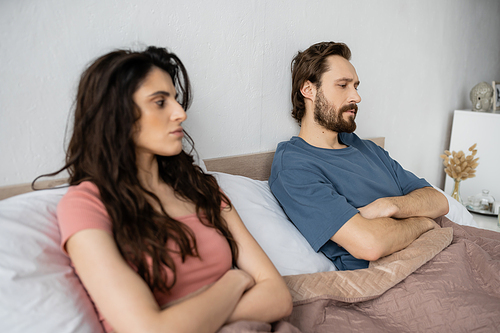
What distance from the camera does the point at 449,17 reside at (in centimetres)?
257

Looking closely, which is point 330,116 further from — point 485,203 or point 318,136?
point 485,203

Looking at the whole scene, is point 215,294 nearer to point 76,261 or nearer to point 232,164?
point 76,261

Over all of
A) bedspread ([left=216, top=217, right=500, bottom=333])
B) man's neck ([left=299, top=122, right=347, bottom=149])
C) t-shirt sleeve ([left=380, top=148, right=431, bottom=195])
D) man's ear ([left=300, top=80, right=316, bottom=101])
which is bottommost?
bedspread ([left=216, top=217, right=500, bottom=333])

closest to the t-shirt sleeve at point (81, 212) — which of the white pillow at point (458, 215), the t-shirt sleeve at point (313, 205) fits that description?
the t-shirt sleeve at point (313, 205)

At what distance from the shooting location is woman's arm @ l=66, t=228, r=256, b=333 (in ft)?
2.16

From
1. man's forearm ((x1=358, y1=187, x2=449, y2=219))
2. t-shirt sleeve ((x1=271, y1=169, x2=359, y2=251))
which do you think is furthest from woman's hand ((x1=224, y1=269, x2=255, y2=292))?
man's forearm ((x1=358, y1=187, x2=449, y2=219))

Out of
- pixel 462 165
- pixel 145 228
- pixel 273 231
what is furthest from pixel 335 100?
pixel 462 165

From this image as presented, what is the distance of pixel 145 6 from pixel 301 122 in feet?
2.71

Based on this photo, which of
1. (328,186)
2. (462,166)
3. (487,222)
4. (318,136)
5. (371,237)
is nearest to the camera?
(371,237)

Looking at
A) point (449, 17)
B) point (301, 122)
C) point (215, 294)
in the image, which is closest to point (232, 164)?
point (301, 122)

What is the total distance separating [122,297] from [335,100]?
112 cm

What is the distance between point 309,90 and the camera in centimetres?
150

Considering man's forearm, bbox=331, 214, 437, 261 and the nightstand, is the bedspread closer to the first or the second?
man's forearm, bbox=331, 214, 437, 261

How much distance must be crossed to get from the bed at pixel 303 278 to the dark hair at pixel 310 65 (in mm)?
294
